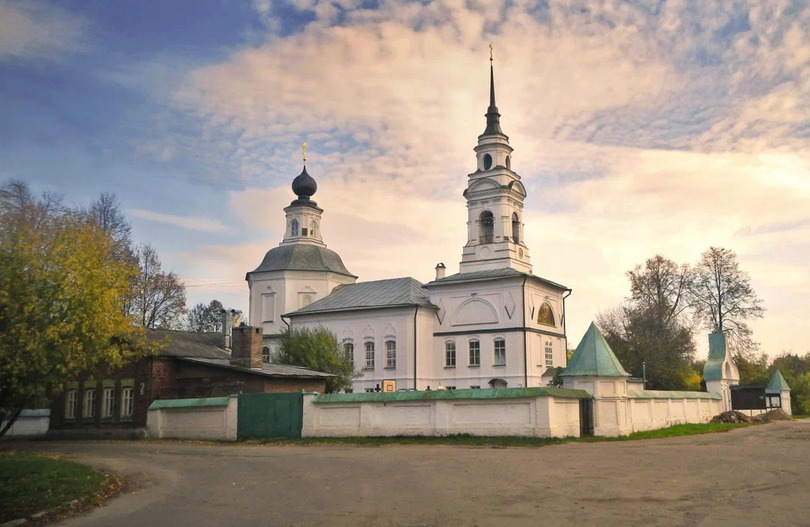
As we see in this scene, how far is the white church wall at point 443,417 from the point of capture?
69.6 ft

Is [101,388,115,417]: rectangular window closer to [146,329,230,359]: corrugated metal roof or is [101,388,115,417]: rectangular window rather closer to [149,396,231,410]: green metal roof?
[146,329,230,359]: corrugated metal roof

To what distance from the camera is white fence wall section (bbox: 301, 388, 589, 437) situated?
2122cm

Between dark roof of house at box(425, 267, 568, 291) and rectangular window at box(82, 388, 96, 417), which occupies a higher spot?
dark roof of house at box(425, 267, 568, 291)

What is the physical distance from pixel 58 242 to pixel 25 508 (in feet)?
29.8

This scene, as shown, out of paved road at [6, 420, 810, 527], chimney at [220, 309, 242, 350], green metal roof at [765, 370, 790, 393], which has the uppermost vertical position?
chimney at [220, 309, 242, 350]

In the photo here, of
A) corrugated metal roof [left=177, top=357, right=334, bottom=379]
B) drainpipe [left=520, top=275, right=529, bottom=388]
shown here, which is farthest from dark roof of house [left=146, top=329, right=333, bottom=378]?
drainpipe [left=520, top=275, right=529, bottom=388]

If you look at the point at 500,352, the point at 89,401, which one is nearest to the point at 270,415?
the point at 89,401

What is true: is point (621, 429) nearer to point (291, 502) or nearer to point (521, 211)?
point (291, 502)

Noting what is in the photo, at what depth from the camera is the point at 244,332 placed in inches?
1164

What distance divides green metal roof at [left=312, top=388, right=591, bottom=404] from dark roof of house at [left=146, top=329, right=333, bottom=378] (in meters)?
5.53

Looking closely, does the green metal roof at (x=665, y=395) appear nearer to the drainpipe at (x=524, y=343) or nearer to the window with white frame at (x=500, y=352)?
the drainpipe at (x=524, y=343)

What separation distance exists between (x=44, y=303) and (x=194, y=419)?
9.54 m

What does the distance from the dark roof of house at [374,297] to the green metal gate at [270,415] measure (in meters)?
21.1

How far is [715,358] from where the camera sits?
37688 millimetres
